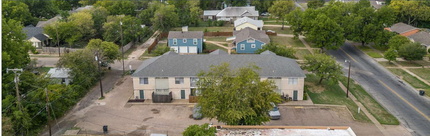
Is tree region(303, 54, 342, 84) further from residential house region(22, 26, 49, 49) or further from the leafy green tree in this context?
the leafy green tree

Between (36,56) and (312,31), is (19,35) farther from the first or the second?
(312,31)

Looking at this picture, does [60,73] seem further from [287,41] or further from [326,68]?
[287,41]

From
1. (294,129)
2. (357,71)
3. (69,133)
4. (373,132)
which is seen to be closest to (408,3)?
(357,71)

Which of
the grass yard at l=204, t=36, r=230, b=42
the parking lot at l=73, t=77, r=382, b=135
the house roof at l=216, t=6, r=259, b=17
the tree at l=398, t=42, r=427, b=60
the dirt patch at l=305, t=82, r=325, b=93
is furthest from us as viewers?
the house roof at l=216, t=6, r=259, b=17

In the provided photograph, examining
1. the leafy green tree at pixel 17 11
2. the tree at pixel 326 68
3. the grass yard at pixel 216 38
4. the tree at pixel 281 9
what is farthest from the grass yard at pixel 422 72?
the leafy green tree at pixel 17 11

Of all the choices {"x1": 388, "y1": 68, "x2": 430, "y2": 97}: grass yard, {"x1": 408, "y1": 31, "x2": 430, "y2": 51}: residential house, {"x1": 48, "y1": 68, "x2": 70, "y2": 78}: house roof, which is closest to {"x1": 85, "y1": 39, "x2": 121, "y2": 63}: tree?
{"x1": 48, "y1": 68, "x2": 70, "y2": 78}: house roof

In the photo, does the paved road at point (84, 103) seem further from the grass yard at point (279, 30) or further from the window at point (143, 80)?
the grass yard at point (279, 30)
